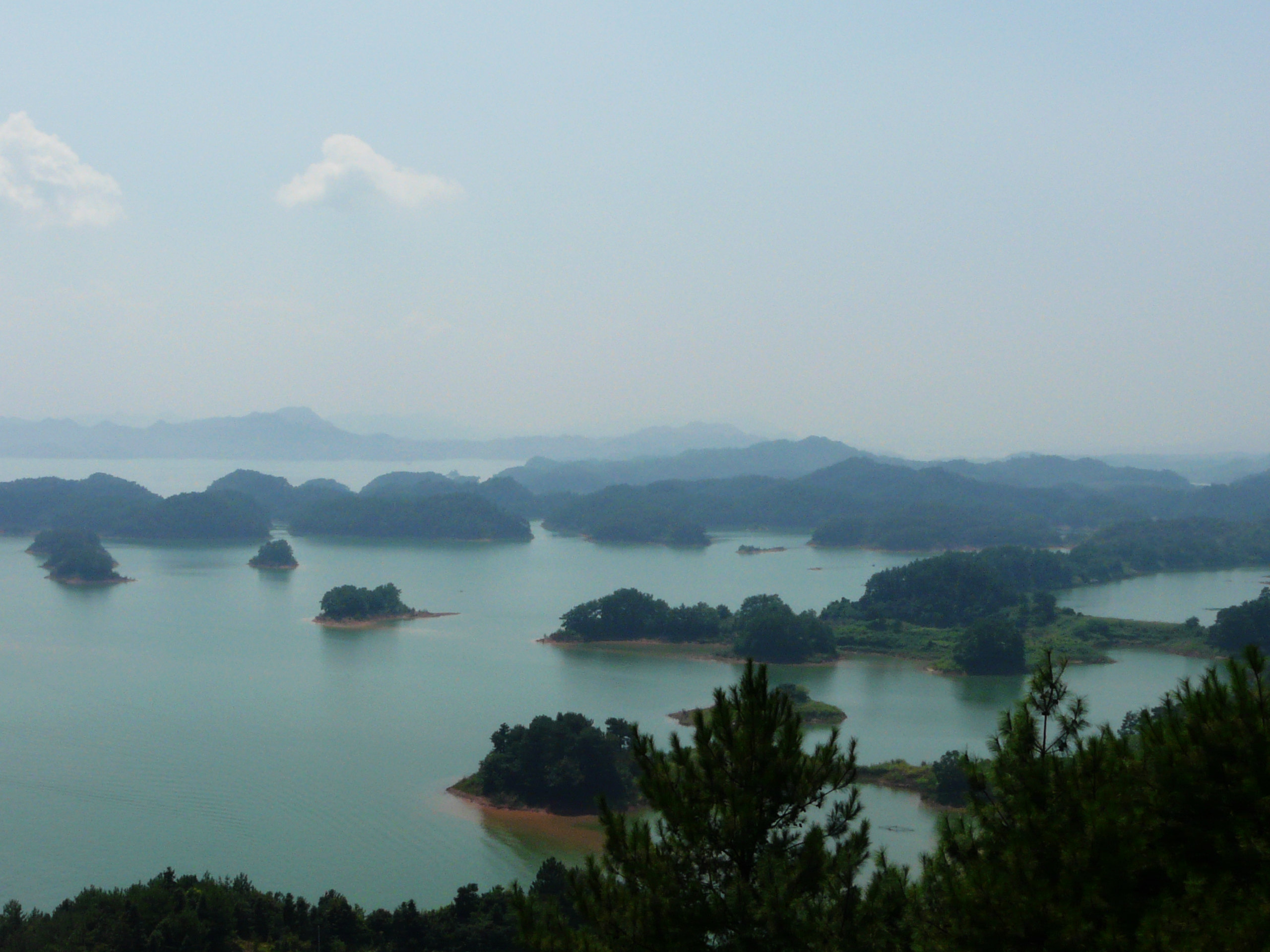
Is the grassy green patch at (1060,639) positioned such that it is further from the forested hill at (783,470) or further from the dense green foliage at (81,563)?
the forested hill at (783,470)

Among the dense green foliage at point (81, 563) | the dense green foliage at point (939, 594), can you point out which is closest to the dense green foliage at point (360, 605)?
the dense green foliage at point (939, 594)

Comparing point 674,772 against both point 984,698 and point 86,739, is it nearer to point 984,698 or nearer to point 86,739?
point 86,739

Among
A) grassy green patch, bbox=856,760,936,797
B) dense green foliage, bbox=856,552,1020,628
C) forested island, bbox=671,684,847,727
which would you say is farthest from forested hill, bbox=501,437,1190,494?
grassy green patch, bbox=856,760,936,797

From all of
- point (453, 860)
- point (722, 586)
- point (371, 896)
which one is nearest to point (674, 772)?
point (371, 896)

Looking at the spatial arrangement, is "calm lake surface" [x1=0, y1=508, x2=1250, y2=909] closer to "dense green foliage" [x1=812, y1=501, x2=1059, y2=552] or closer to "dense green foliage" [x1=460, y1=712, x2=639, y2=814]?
"dense green foliage" [x1=460, y1=712, x2=639, y2=814]

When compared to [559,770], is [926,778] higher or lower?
lower

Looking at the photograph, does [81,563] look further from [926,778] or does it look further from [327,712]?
[926,778]

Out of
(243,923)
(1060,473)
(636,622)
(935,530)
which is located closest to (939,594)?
Answer: (636,622)
